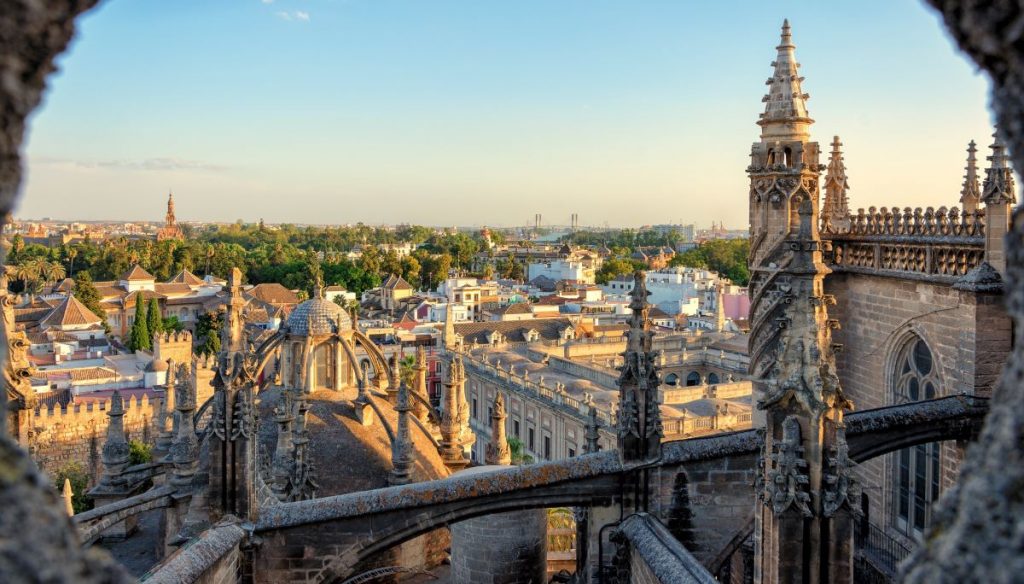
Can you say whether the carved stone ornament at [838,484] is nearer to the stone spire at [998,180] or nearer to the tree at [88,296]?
the stone spire at [998,180]

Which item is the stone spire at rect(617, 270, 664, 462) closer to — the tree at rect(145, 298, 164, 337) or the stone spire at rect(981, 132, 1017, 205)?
the stone spire at rect(981, 132, 1017, 205)

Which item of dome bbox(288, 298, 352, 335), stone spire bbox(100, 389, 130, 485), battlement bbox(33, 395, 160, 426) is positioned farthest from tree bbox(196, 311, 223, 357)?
dome bbox(288, 298, 352, 335)

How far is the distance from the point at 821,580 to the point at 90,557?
5.73 m

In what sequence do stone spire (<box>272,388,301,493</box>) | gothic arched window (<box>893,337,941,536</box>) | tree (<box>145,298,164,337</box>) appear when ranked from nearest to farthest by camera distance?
gothic arched window (<box>893,337,941,536</box>), stone spire (<box>272,388,301,493</box>), tree (<box>145,298,164,337</box>)

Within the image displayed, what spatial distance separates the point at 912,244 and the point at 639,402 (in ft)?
20.5

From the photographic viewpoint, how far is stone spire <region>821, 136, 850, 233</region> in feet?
50.3

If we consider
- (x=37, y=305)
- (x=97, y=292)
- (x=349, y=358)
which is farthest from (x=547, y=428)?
(x=97, y=292)

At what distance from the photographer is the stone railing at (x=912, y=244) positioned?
39.1ft

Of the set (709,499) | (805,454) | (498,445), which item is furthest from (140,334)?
(805,454)

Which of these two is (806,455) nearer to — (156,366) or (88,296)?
(156,366)

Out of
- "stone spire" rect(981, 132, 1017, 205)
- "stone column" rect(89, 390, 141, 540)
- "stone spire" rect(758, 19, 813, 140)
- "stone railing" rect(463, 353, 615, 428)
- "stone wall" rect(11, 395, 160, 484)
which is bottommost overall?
"stone wall" rect(11, 395, 160, 484)

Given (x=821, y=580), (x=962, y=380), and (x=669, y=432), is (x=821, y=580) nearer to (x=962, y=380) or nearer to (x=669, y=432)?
(x=962, y=380)

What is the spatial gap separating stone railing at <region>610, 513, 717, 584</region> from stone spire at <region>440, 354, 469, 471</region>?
366 inches

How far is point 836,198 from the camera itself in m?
15.7
